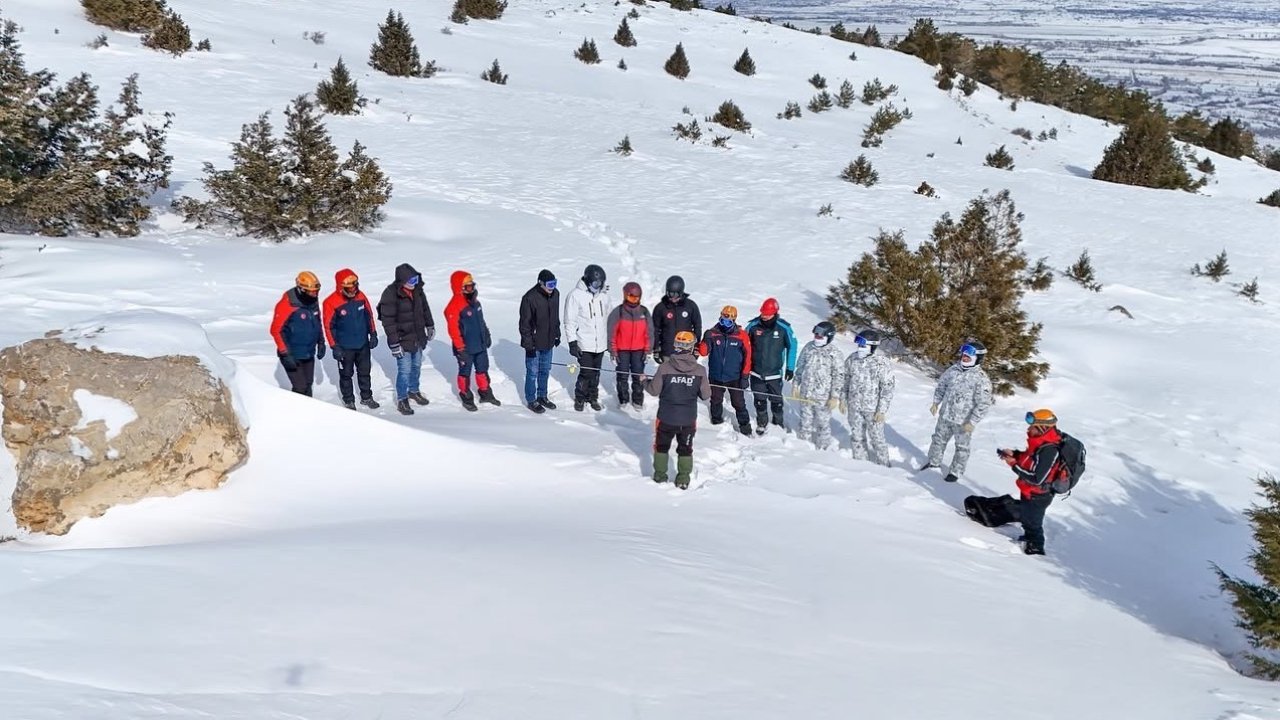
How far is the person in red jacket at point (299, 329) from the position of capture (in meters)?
7.07

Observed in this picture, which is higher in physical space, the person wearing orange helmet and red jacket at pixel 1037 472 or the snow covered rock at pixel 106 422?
the snow covered rock at pixel 106 422

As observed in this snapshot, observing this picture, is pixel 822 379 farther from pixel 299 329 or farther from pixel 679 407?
pixel 299 329

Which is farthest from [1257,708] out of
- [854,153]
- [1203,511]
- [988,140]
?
[988,140]

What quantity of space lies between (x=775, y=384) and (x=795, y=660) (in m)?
4.49

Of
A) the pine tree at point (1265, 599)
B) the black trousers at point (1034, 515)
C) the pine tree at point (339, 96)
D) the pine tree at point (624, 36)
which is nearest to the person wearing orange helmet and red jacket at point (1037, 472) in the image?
the black trousers at point (1034, 515)

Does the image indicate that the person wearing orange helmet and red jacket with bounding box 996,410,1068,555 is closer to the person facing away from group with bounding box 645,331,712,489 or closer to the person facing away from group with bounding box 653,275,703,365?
the person facing away from group with bounding box 645,331,712,489

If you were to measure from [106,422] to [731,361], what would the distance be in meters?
5.29

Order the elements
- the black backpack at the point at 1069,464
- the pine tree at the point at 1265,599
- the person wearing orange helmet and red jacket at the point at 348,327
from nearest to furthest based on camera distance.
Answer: the pine tree at the point at 1265,599 < the black backpack at the point at 1069,464 < the person wearing orange helmet and red jacket at the point at 348,327

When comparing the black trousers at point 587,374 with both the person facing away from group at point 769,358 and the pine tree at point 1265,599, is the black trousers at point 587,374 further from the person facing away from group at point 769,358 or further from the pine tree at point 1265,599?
the pine tree at point 1265,599

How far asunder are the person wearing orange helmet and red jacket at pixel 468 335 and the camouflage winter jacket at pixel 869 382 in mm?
3606

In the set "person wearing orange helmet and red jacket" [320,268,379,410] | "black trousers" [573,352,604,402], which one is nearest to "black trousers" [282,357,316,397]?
"person wearing orange helmet and red jacket" [320,268,379,410]

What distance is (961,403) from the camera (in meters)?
7.71

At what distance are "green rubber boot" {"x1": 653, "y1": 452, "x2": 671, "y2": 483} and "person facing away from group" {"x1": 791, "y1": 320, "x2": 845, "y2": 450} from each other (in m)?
2.10

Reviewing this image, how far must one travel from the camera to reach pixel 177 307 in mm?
9000
